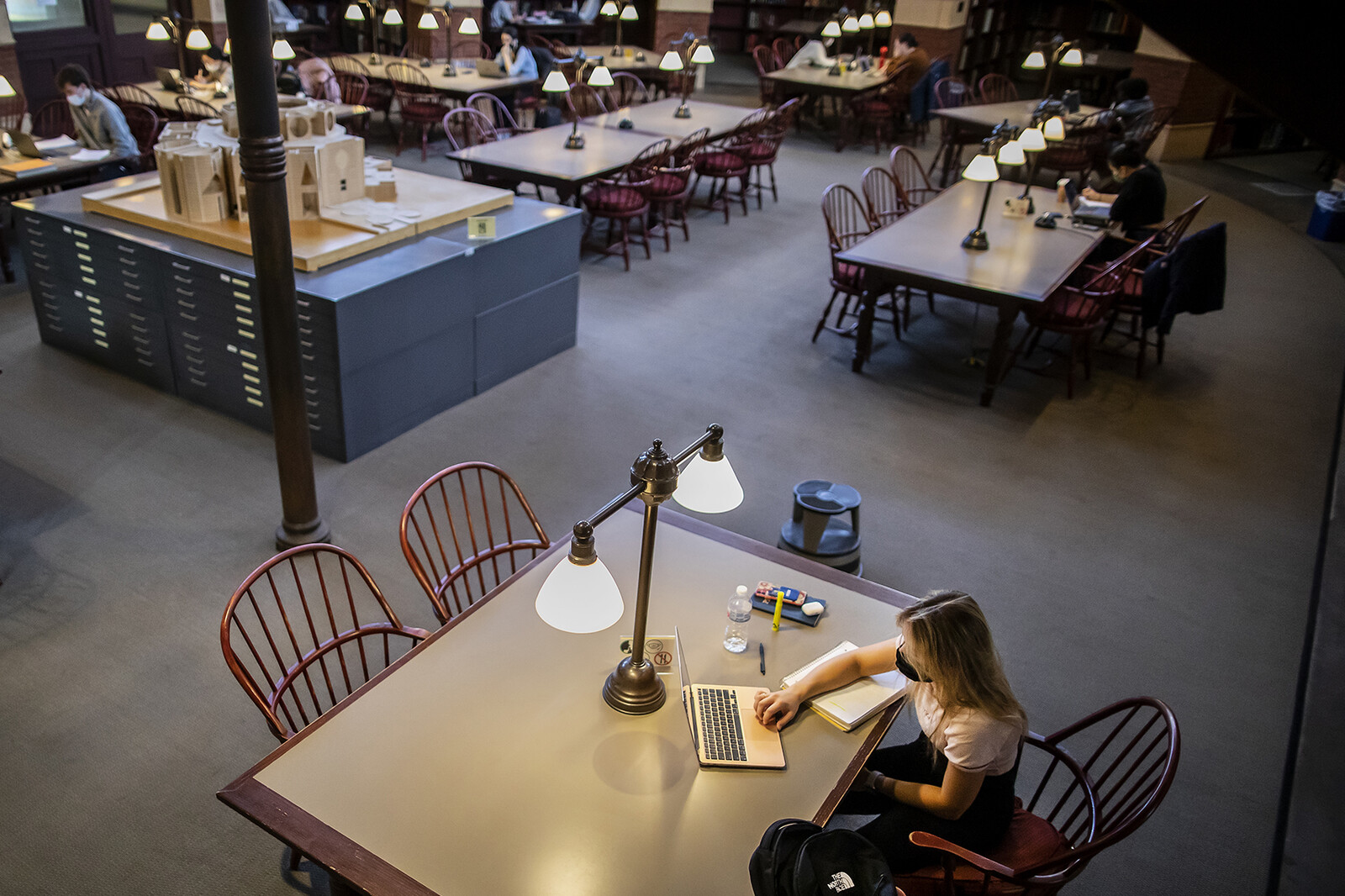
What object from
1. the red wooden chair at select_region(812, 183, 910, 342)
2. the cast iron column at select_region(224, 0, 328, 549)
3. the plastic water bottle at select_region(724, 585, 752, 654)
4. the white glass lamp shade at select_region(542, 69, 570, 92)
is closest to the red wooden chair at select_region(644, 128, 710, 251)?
the white glass lamp shade at select_region(542, 69, 570, 92)

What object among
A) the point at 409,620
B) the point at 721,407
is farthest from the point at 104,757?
the point at 721,407

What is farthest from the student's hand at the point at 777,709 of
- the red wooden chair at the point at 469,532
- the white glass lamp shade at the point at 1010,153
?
the white glass lamp shade at the point at 1010,153

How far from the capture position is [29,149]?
593 centimetres

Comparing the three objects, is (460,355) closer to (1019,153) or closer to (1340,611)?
(1019,153)

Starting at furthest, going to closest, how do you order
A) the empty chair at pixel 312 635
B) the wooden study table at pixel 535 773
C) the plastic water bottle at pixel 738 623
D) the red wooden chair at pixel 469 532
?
the red wooden chair at pixel 469 532
the empty chair at pixel 312 635
the plastic water bottle at pixel 738 623
the wooden study table at pixel 535 773

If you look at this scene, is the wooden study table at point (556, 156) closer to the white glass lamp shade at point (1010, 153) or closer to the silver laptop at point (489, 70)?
the silver laptop at point (489, 70)

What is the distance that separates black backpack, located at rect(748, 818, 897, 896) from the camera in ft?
5.55

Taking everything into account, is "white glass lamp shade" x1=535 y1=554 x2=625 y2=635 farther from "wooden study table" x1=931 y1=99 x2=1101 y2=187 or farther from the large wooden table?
"wooden study table" x1=931 y1=99 x2=1101 y2=187

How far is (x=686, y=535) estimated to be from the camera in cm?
293

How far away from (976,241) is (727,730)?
4003mm

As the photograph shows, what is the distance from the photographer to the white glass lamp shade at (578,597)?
1777 mm

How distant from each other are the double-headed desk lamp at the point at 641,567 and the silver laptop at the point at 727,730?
91 millimetres

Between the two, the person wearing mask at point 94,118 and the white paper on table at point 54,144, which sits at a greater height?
the person wearing mask at point 94,118

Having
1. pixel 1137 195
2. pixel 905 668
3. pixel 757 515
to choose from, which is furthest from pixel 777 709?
pixel 1137 195
